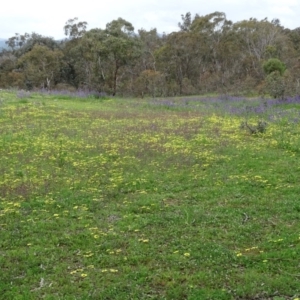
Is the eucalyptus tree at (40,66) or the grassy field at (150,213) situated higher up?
the eucalyptus tree at (40,66)

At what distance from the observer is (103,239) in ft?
24.8

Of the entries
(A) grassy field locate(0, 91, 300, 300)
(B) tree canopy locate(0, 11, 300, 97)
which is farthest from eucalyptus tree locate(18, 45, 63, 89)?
(A) grassy field locate(0, 91, 300, 300)

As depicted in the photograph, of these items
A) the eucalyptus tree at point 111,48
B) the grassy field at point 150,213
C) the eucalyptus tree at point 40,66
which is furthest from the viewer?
the eucalyptus tree at point 40,66

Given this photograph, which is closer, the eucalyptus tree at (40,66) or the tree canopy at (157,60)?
the tree canopy at (157,60)

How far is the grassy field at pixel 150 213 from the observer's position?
612 cm

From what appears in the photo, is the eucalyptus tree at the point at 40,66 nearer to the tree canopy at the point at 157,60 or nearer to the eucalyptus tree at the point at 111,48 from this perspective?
the tree canopy at the point at 157,60

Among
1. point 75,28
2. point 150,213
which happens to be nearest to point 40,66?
point 75,28

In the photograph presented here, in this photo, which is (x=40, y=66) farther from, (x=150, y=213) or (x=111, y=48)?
(x=150, y=213)

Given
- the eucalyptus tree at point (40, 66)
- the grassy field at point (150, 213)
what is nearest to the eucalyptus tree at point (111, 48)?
the eucalyptus tree at point (40, 66)

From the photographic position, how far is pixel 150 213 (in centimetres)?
883

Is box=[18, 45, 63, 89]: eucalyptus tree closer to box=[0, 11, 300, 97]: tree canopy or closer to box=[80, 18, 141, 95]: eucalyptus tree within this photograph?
box=[0, 11, 300, 97]: tree canopy

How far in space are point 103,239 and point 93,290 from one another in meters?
1.67

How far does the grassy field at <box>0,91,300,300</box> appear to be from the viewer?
6.12 meters

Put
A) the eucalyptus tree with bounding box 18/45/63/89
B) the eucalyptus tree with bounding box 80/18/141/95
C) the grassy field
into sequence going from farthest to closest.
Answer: the eucalyptus tree with bounding box 18/45/63/89 → the eucalyptus tree with bounding box 80/18/141/95 → the grassy field
